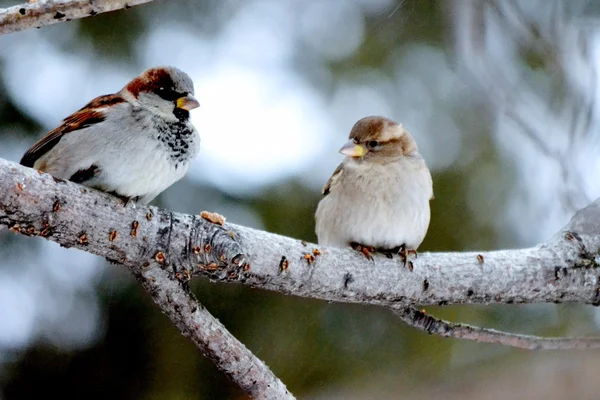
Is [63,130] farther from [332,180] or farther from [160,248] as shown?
[332,180]

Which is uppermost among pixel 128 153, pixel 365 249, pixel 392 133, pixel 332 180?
pixel 392 133

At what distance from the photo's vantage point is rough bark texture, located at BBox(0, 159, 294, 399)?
1.34 metres

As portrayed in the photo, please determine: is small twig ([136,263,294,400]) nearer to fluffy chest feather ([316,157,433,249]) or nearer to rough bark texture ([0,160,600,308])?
rough bark texture ([0,160,600,308])

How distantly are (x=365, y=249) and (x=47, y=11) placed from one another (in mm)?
984

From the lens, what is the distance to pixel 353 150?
2.10 meters

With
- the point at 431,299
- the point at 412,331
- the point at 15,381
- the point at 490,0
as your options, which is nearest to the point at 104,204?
the point at 431,299

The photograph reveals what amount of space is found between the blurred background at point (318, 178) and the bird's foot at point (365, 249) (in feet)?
1.15

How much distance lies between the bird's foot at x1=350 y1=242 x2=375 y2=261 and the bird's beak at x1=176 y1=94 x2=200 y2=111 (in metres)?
0.57

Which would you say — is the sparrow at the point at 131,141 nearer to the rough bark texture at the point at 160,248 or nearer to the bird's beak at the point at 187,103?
the bird's beak at the point at 187,103

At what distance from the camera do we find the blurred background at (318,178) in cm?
208

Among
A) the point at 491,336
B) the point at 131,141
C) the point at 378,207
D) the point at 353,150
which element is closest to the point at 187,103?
the point at 131,141

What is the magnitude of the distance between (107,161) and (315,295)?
0.59m

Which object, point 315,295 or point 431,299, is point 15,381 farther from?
point 431,299

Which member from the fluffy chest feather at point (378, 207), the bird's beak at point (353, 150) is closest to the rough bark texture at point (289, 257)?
the fluffy chest feather at point (378, 207)
